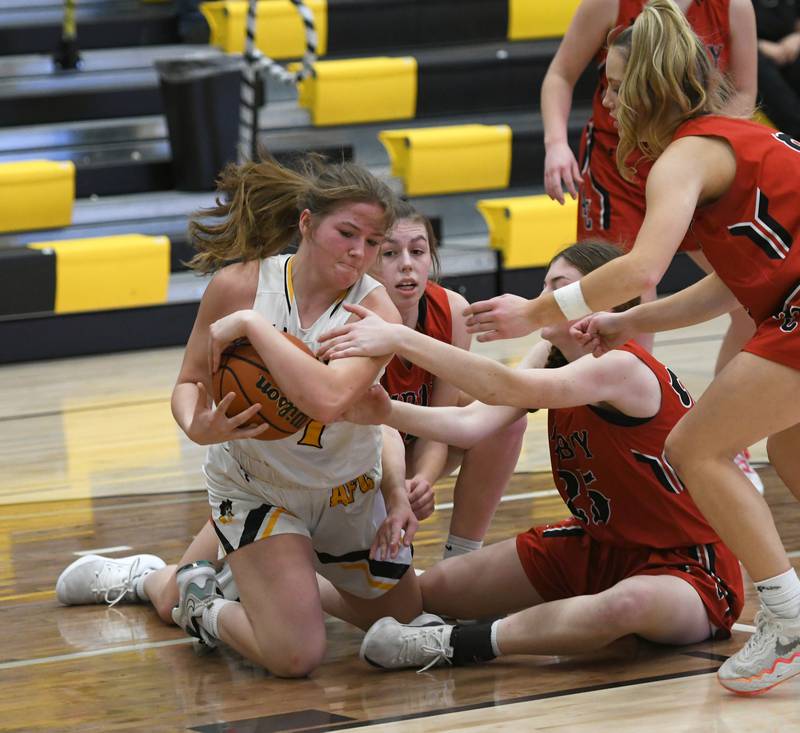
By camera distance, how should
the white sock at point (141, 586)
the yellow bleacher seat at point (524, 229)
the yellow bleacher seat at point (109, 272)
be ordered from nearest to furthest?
the white sock at point (141, 586), the yellow bleacher seat at point (109, 272), the yellow bleacher seat at point (524, 229)

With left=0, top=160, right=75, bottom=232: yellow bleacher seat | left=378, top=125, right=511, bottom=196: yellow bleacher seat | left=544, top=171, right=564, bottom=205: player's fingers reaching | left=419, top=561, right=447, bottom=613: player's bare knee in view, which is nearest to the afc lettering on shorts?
left=419, top=561, right=447, bottom=613: player's bare knee

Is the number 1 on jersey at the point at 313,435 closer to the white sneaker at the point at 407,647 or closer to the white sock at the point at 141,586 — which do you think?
the white sneaker at the point at 407,647

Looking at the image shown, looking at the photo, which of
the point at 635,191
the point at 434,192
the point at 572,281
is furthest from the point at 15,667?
the point at 434,192

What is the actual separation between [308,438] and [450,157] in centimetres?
516

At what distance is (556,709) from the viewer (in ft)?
9.32

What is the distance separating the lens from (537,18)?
9.20 meters

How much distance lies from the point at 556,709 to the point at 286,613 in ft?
2.15

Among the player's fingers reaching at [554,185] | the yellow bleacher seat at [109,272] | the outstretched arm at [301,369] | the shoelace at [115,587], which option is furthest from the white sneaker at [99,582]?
the yellow bleacher seat at [109,272]

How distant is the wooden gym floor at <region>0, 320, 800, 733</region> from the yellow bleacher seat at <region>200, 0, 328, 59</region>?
12.7 ft

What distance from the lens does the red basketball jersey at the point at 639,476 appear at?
3234 millimetres

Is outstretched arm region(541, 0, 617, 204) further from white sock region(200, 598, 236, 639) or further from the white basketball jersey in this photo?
white sock region(200, 598, 236, 639)

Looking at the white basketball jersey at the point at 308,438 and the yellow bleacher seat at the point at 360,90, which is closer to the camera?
the white basketball jersey at the point at 308,438

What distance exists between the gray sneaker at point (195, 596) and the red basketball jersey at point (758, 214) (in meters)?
1.34

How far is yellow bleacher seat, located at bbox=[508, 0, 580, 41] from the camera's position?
9172mm
